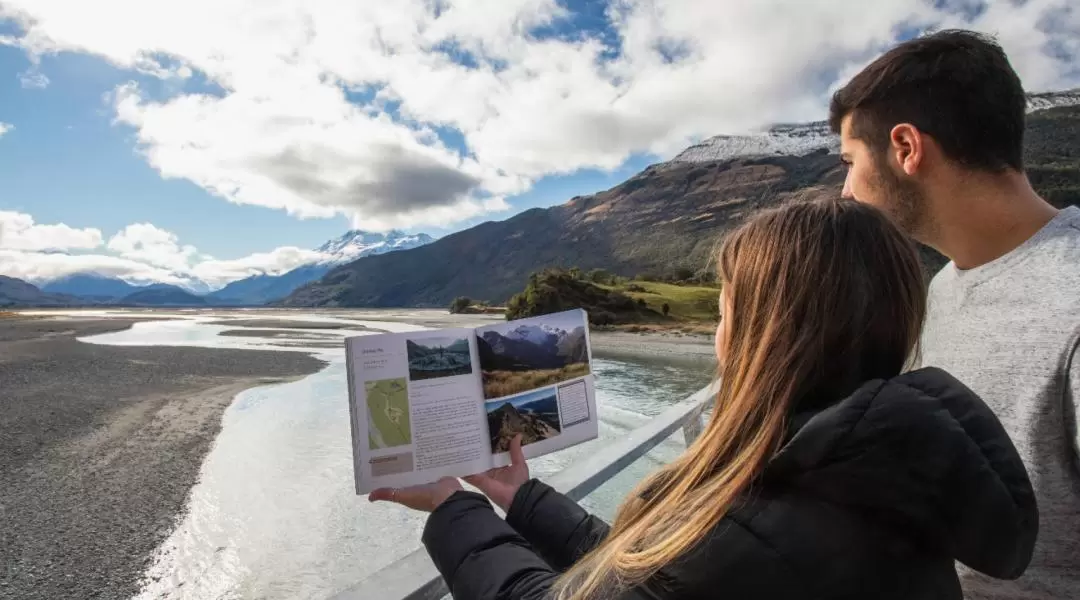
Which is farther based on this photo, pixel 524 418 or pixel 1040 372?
pixel 524 418

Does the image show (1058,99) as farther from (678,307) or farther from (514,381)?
(514,381)

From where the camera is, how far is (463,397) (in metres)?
1.31

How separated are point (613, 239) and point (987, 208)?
118 m

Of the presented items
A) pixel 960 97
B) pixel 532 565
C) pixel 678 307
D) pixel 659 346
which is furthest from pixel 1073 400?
pixel 678 307

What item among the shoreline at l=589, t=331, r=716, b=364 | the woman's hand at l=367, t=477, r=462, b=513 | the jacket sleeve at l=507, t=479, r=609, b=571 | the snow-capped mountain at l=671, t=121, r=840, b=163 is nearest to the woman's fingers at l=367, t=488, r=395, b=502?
the woman's hand at l=367, t=477, r=462, b=513

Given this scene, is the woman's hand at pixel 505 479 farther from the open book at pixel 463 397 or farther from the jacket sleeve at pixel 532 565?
Answer: the jacket sleeve at pixel 532 565

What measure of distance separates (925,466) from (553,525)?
0.78m

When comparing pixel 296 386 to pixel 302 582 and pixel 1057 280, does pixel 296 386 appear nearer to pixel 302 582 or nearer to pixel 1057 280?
pixel 302 582

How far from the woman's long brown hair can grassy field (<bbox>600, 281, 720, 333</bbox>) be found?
28.3 metres

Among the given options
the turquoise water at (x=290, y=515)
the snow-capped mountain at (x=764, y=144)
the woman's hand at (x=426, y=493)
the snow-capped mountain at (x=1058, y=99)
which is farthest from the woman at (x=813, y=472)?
the snow-capped mountain at (x=764, y=144)

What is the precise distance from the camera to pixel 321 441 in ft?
23.7

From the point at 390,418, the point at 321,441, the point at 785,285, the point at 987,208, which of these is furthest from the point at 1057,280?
the point at 321,441

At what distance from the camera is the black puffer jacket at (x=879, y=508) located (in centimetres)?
63

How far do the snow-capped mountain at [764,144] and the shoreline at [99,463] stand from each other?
457 feet
